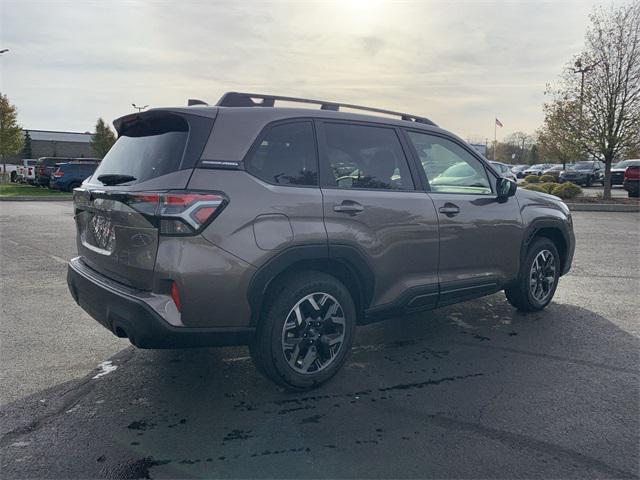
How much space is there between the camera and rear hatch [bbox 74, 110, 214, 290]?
10.1 ft

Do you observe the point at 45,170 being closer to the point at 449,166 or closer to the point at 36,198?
the point at 36,198

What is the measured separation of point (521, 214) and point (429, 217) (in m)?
1.43

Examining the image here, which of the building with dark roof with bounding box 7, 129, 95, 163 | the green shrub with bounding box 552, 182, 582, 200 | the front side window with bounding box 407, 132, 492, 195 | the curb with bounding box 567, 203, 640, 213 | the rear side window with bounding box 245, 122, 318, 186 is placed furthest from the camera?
the building with dark roof with bounding box 7, 129, 95, 163

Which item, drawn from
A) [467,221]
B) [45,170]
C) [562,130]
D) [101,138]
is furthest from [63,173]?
[101,138]

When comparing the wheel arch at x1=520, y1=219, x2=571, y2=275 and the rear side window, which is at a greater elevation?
the rear side window

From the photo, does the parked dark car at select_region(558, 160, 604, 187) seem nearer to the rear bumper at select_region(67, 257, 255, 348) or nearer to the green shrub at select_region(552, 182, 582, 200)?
the green shrub at select_region(552, 182, 582, 200)

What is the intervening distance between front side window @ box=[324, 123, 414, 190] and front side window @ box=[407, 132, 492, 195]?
26 centimetres

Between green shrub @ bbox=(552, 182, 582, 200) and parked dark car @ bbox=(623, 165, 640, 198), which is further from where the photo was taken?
parked dark car @ bbox=(623, 165, 640, 198)

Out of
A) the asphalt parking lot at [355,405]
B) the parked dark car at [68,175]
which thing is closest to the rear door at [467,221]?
the asphalt parking lot at [355,405]

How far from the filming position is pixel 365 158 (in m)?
3.94

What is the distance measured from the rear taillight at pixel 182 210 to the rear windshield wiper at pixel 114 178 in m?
0.44

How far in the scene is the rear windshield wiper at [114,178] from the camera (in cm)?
339

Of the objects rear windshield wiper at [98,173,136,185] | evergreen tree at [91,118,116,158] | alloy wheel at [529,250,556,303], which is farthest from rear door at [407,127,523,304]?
evergreen tree at [91,118,116,158]

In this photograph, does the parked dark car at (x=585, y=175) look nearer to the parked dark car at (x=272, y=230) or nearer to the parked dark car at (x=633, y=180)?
the parked dark car at (x=633, y=180)
